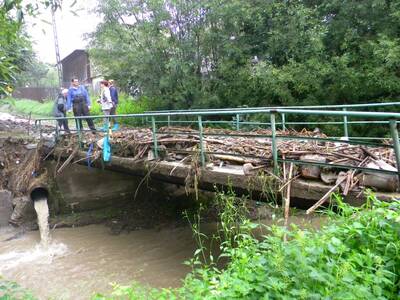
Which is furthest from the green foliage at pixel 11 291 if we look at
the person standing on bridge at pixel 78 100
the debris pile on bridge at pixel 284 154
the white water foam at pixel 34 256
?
the person standing on bridge at pixel 78 100

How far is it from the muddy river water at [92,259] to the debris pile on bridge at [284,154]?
7.40ft

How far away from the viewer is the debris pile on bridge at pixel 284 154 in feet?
13.6

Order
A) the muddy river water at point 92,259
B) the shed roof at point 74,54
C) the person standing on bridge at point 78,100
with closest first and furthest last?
the muddy river water at point 92,259 < the person standing on bridge at point 78,100 < the shed roof at point 74,54

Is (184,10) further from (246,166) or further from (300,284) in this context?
(300,284)

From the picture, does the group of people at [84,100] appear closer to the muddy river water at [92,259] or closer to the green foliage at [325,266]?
Answer: the muddy river water at [92,259]

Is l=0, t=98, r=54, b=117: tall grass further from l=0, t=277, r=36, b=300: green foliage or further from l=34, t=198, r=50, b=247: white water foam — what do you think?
l=0, t=277, r=36, b=300: green foliage

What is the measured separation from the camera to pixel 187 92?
52.9ft

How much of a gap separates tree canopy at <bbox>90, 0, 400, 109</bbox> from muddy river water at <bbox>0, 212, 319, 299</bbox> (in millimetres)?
6098

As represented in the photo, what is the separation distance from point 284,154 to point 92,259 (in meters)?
5.52

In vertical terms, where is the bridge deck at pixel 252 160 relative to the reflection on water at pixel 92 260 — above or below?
above

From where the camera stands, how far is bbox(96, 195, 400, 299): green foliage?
8.34 ft

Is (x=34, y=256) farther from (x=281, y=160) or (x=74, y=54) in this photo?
(x=74, y=54)

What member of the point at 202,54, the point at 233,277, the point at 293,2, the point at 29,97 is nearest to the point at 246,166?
the point at 233,277

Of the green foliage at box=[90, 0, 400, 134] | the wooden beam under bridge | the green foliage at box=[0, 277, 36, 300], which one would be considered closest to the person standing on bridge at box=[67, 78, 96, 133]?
the wooden beam under bridge
